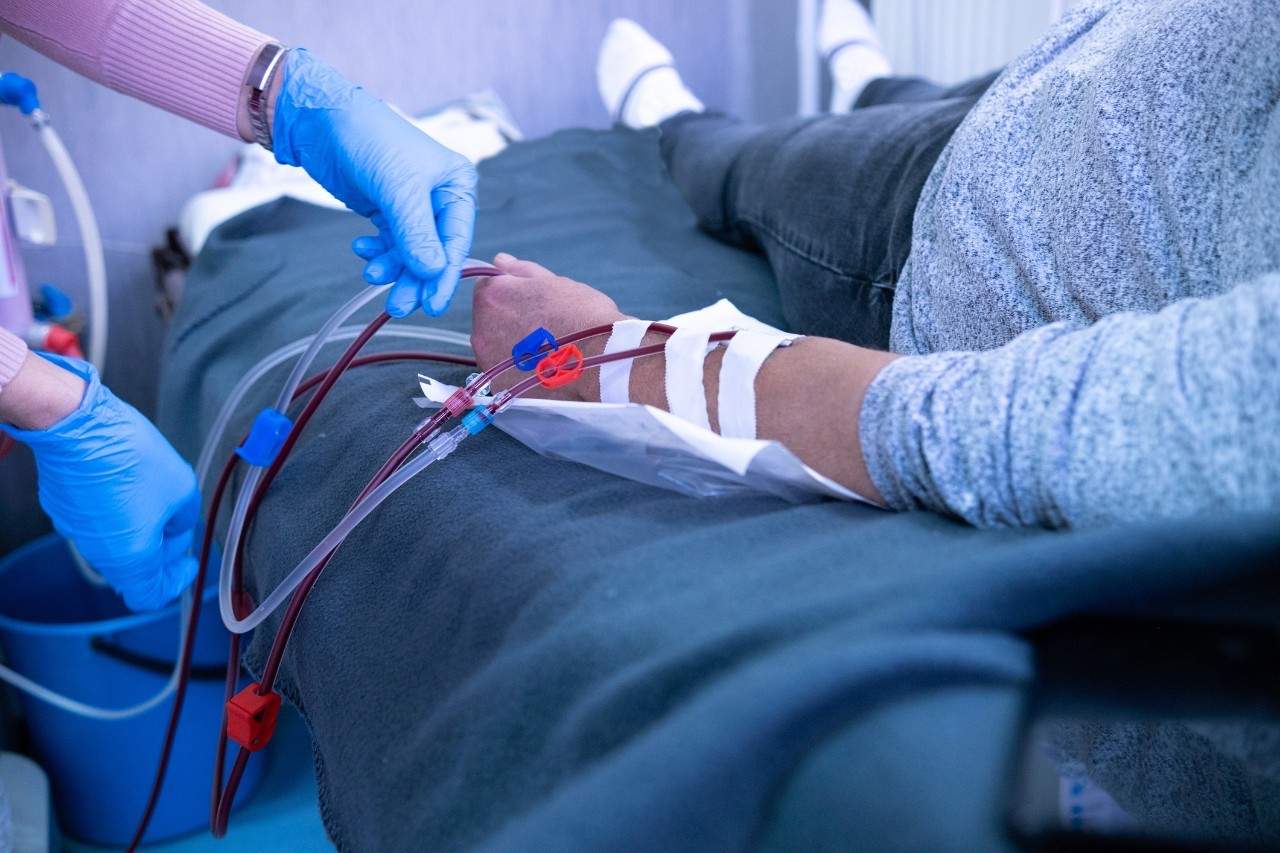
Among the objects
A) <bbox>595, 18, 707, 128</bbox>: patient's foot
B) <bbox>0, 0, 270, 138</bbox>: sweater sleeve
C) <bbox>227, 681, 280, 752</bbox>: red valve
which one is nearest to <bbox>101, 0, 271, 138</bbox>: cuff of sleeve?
<bbox>0, 0, 270, 138</bbox>: sweater sleeve

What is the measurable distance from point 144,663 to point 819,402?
92 centimetres

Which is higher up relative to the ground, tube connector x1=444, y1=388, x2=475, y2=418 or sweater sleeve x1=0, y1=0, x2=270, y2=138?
sweater sleeve x1=0, y1=0, x2=270, y2=138

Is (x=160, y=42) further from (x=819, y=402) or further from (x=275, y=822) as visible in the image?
(x=275, y=822)

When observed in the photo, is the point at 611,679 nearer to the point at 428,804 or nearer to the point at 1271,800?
the point at 428,804

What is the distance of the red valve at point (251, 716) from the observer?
0.62 metres

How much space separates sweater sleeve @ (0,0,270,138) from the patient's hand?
0.32 m

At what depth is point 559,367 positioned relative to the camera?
64 centimetres

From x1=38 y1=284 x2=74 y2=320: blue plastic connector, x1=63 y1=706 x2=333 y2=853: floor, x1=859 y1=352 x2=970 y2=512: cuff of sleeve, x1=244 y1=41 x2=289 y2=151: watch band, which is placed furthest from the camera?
x1=38 y1=284 x2=74 y2=320: blue plastic connector

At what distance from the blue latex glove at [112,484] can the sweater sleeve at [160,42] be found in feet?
0.96

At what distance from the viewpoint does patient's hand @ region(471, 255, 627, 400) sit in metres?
0.76

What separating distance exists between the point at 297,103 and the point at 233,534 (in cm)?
40

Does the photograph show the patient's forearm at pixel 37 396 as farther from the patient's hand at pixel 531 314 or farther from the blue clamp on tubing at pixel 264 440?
the patient's hand at pixel 531 314

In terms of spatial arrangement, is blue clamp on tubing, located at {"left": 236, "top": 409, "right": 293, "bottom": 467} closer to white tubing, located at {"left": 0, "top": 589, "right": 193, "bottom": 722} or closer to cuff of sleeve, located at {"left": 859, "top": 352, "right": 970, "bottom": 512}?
white tubing, located at {"left": 0, "top": 589, "right": 193, "bottom": 722}

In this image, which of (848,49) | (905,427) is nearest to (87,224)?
(905,427)
